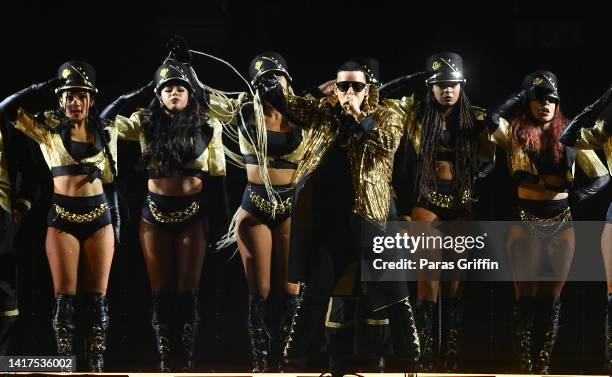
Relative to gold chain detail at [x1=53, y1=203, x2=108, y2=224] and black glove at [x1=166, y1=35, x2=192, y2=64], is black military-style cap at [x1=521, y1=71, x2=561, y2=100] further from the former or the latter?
gold chain detail at [x1=53, y1=203, x2=108, y2=224]

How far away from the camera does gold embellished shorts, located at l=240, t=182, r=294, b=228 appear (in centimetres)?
477

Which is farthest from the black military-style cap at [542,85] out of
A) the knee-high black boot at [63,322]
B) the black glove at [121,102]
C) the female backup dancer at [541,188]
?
the knee-high black boot at [63,322]

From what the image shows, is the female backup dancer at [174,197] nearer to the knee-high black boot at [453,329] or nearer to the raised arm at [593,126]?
the knee-high black boot at [453,329]

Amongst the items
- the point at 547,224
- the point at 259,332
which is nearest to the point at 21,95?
the point at 259,332

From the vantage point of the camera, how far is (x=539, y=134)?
15.8 ft

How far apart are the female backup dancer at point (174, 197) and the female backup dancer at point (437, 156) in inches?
41.6

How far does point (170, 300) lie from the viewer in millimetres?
4871

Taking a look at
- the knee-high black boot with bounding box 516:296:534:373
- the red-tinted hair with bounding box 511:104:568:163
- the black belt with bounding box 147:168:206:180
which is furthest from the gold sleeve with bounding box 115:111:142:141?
the knee-high black boot with bounding box 516:296:534:373

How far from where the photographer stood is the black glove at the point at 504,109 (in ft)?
15.8

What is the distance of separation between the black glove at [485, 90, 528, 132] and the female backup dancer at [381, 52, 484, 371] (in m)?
0.06

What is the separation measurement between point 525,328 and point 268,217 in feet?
5.06

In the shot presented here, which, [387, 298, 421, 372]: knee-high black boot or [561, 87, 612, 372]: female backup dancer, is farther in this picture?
[561, 87, 612, 372]: female backup dancer

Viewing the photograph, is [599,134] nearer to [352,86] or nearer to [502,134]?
[502,134]

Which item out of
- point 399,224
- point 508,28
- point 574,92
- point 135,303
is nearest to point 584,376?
point 399,224
